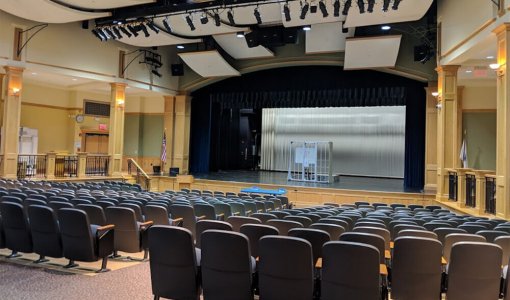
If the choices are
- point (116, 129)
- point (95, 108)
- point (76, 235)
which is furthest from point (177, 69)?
point (76, 235)

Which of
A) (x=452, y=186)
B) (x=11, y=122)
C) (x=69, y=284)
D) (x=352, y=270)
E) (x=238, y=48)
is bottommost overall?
(x=69, y=284)

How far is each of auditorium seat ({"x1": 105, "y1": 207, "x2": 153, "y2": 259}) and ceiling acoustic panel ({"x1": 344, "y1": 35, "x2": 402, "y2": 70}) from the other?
10.1 meters

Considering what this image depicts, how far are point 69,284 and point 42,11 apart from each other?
936 cm

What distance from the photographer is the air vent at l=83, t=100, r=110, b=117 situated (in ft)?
59.1

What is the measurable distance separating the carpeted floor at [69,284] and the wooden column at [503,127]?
6.64 metres

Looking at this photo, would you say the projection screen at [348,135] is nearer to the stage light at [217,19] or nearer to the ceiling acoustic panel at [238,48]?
the ceiling acoustic panel at [238,48]

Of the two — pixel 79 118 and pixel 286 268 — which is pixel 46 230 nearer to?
pixel 286 268

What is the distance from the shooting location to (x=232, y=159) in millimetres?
22156

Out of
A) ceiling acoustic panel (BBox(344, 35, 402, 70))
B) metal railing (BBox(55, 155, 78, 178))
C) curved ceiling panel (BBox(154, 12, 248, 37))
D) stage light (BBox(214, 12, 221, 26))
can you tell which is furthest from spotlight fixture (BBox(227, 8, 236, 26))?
metal railing (BBox(55, 155, 78, 178))

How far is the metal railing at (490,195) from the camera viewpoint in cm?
820

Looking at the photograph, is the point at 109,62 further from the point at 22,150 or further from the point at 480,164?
the point at 480,164

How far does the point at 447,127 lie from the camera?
11.1m

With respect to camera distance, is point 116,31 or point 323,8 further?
point 116,31

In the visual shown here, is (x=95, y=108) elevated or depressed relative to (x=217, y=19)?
depressed
